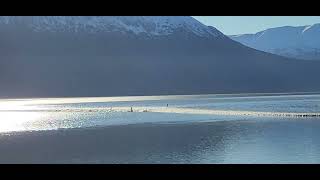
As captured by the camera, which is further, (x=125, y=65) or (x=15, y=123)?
(x=125, y=65)

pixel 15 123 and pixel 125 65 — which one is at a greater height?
pixel 125 65

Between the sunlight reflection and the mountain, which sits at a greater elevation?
the mountain

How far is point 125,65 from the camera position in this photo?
55406 millimetres

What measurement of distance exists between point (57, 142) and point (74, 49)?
2007 inches

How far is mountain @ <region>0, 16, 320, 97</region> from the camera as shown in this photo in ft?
167

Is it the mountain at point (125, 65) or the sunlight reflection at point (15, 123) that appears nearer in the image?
the sunlight reflection at point (15, 123)

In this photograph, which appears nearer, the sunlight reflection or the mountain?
the sunlight reflection

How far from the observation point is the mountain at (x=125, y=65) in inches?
2005

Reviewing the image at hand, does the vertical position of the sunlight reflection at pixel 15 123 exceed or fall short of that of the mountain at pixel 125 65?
it falls short
